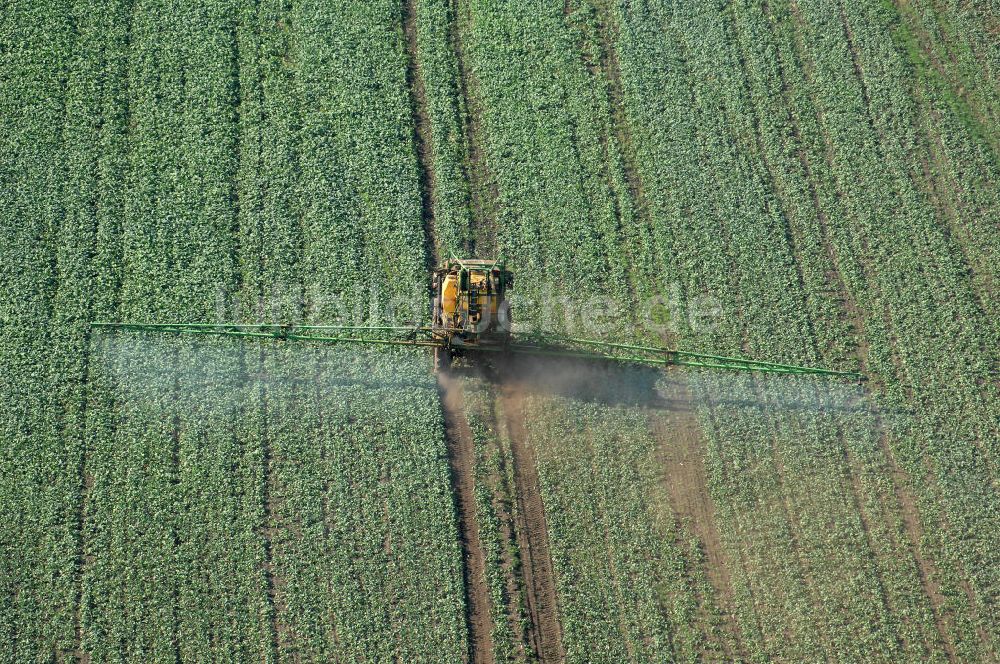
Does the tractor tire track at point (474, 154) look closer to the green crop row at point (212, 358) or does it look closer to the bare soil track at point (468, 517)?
the green crop row at point (212, 358)

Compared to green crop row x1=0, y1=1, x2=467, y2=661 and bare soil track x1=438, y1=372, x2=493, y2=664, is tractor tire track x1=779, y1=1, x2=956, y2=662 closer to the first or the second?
bare soil track x1=438, y1=372, x2=493, y2=664

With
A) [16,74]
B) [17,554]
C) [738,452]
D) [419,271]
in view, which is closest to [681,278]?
[738,452]

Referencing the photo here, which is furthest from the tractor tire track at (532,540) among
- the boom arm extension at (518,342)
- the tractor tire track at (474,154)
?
the tractor tire track at (474,154)

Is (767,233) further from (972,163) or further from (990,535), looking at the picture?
(990,535)

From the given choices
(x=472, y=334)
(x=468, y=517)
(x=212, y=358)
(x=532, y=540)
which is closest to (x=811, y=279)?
(x=472, y=334)

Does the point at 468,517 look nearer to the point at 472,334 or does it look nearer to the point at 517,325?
→ the point at 472,334

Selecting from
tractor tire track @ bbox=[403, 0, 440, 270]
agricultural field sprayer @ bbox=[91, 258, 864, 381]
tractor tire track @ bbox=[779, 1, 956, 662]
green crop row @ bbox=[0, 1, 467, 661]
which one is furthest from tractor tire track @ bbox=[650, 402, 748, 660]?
tractor tire track @ bbox=[403, 0, 440, 270]
